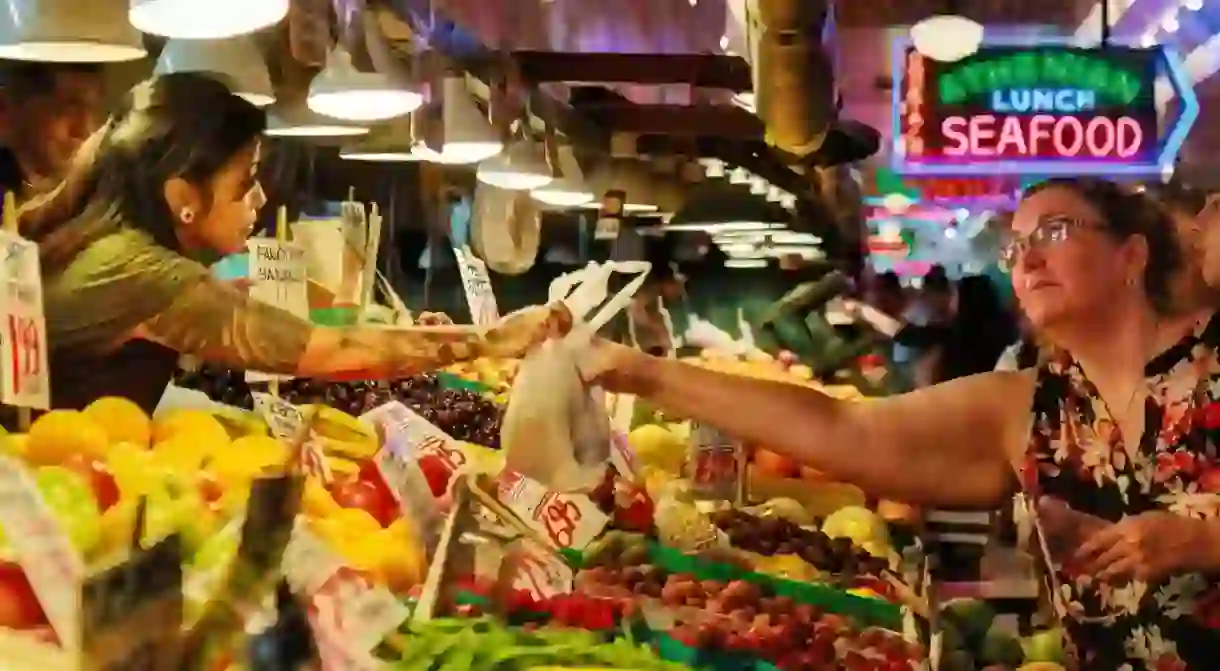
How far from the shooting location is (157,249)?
253cm

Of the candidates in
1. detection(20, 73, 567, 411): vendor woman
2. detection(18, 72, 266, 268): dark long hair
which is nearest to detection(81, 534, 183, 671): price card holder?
detection(20, 73, 567, 411): vendor woman

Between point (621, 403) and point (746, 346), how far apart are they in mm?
279

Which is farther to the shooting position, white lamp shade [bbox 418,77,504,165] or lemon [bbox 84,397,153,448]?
white lamp shade [bbox 418,77,504,165]

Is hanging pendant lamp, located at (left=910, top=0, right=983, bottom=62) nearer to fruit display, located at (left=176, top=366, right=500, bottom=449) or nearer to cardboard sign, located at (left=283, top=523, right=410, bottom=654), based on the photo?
fruit display, located at (left=176, top=366, right=500, bottom=449)

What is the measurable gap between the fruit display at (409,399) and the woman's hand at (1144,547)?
49.3 inches

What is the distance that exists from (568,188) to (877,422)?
795 millimetres

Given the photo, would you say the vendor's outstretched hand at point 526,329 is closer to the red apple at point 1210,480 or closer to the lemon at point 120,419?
the lemon at point 120,419

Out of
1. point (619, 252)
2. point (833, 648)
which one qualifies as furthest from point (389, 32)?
point (833, 648)

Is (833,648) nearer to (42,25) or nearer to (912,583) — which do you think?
(912,583)

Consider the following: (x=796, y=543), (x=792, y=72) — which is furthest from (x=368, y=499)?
(x=792, y=72)

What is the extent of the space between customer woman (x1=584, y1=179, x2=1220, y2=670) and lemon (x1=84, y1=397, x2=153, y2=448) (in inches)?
34.4

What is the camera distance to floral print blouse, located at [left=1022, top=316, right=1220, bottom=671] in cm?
272

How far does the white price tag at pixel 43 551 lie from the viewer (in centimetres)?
239

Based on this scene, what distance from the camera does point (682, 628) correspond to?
267 centimetres
